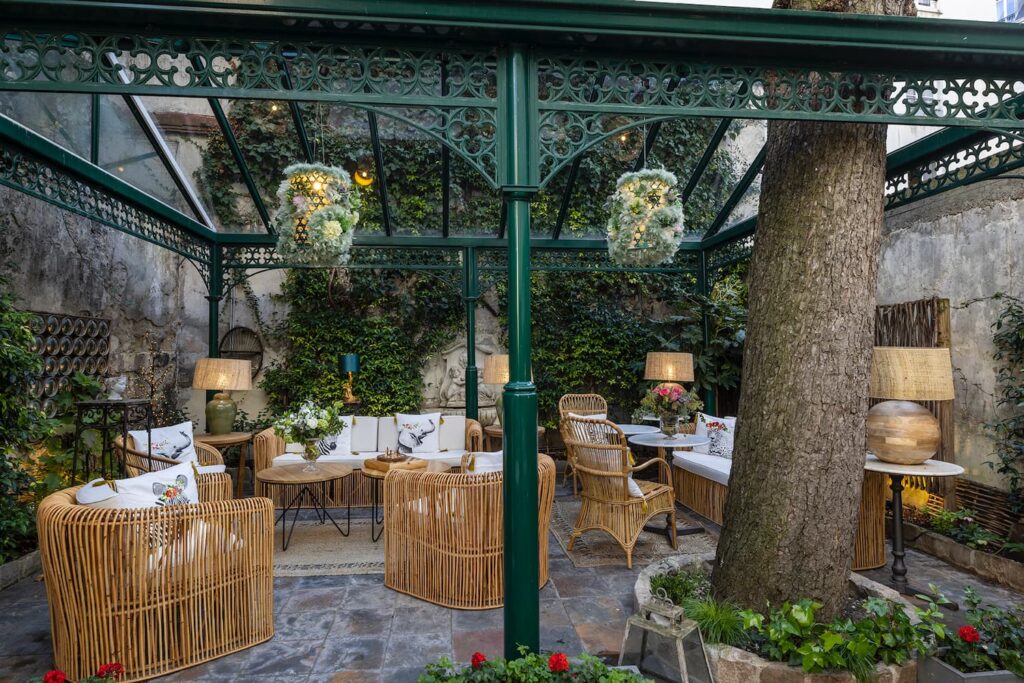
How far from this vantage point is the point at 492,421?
827 cm

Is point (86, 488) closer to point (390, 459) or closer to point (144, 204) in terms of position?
point (390, 459)

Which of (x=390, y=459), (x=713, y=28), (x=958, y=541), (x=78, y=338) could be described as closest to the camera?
(x=713, y=28)

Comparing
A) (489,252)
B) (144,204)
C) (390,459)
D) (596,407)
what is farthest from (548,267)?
(144,204)

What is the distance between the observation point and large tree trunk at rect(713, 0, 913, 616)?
104 inches

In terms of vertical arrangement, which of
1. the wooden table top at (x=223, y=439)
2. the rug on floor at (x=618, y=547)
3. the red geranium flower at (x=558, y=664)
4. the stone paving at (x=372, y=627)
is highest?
the wooden table top at (x=223, y=439)

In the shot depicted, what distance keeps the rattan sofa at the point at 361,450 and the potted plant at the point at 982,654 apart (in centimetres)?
358

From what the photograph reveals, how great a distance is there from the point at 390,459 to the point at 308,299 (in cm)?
392

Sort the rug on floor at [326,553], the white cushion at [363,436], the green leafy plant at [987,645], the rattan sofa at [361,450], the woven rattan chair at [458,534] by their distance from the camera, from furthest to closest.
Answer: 1. the white cushion at [363,436]
2. the rattan sofa at [361,450]
3. the rug on floor at [326,553]
4. the woven rattan chair at [458,534]
5. the green leafy plant at [987,645]

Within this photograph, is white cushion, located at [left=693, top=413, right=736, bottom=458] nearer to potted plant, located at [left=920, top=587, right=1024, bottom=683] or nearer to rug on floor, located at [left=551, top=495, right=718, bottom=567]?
rug on floor, located at [left=551, top=495, right=718, bottom=567]

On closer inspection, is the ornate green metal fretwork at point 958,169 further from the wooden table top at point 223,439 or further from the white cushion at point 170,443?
the wooden table top at point 223,439

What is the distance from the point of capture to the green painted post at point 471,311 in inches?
287

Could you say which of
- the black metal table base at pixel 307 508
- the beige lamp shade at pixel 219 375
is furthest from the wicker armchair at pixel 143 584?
the beige lamp shade at pixel 219 375

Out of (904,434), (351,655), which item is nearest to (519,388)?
(351,655)

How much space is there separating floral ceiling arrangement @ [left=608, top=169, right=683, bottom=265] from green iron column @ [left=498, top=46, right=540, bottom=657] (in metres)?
2.44
